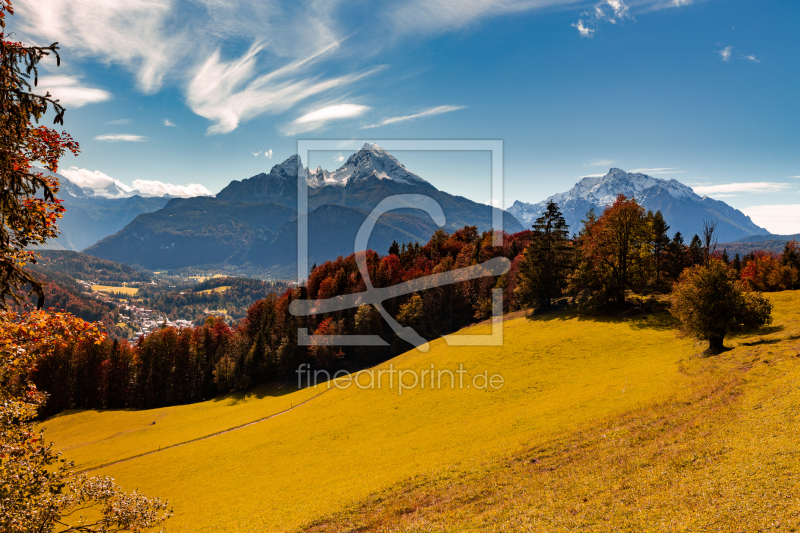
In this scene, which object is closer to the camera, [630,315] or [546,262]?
[630,315]

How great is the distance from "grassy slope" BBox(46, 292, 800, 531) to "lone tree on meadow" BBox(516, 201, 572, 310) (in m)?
10.3

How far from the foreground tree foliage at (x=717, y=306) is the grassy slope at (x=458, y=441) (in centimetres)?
235

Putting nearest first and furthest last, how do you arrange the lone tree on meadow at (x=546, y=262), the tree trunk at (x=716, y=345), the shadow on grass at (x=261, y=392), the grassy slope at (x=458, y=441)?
the grassy slope at (x=458, y=441), the tree trunk at (x=716, y=345), the lone tree on meadow at (x=546, y=262), the shadow on grass at (x=261, y=392)

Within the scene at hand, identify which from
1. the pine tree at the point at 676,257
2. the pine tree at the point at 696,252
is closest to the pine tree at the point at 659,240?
the pine tree at the point at 676,257

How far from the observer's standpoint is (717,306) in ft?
103

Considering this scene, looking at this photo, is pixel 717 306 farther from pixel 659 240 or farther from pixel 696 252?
pixel 696 252

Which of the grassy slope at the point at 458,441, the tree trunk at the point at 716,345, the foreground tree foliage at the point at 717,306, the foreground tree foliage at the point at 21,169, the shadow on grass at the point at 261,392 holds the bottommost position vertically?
the shadow on grass at the point at 261,392

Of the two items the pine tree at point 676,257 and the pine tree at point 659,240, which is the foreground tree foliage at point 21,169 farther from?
the pine tree at point 676,257

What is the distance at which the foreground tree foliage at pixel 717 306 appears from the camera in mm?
A: 31094

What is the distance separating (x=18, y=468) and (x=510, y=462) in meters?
23.1

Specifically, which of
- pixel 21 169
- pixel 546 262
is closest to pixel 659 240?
pixel 546 262

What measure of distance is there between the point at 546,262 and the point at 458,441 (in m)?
45.6

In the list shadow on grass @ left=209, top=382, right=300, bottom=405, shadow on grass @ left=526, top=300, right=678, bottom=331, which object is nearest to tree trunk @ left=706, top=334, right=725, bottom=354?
shadow on grass @ left=526, top=300, right=678, bottom=331

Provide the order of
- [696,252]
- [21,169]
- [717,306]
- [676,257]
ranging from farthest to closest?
[696,252], [676,257], [717,306], [21,169]
